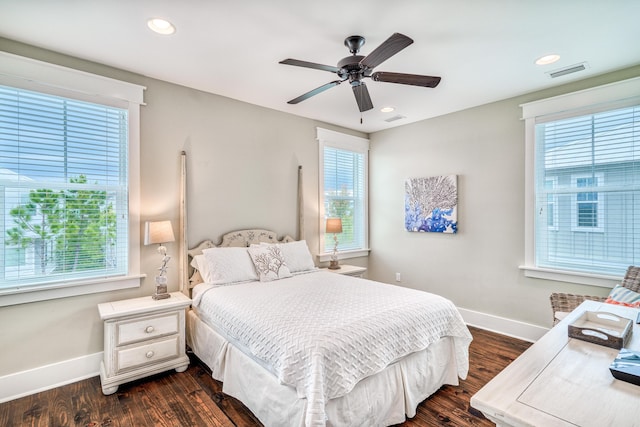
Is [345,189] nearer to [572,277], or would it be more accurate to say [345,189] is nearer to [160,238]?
[160,238]

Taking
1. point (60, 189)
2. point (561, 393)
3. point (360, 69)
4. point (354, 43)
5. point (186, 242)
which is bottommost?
point (561, 393)

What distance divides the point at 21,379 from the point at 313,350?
2.49 m

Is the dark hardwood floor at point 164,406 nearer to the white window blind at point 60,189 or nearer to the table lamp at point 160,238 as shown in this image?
the table lamp at point 160,238

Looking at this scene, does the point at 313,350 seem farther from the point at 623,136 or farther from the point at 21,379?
the point at 623,136

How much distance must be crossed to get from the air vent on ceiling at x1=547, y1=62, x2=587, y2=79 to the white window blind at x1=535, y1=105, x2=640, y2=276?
0.50 meters

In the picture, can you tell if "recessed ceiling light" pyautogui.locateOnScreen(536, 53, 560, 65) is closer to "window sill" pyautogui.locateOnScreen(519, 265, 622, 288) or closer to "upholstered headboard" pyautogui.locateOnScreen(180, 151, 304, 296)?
"window sill" pyautogui.locateOnScreen(519, 265, 622, 288)

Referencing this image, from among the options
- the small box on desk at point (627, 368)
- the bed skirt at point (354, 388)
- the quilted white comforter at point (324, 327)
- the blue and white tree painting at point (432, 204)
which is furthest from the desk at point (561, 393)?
the blue and white tree painting at point (432, 204)

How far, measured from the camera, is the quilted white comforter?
1723 millimetres

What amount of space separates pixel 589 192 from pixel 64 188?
495cm

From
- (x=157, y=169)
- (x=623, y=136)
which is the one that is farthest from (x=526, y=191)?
(x=157, y=169)

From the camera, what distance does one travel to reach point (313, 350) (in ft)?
5.64

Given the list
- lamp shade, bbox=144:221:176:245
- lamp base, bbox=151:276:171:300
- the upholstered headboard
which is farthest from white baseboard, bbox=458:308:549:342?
lamp shade, bbox=144:221:176:245

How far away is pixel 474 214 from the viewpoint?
3920 millimetres

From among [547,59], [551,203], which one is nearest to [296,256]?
[551,203]
